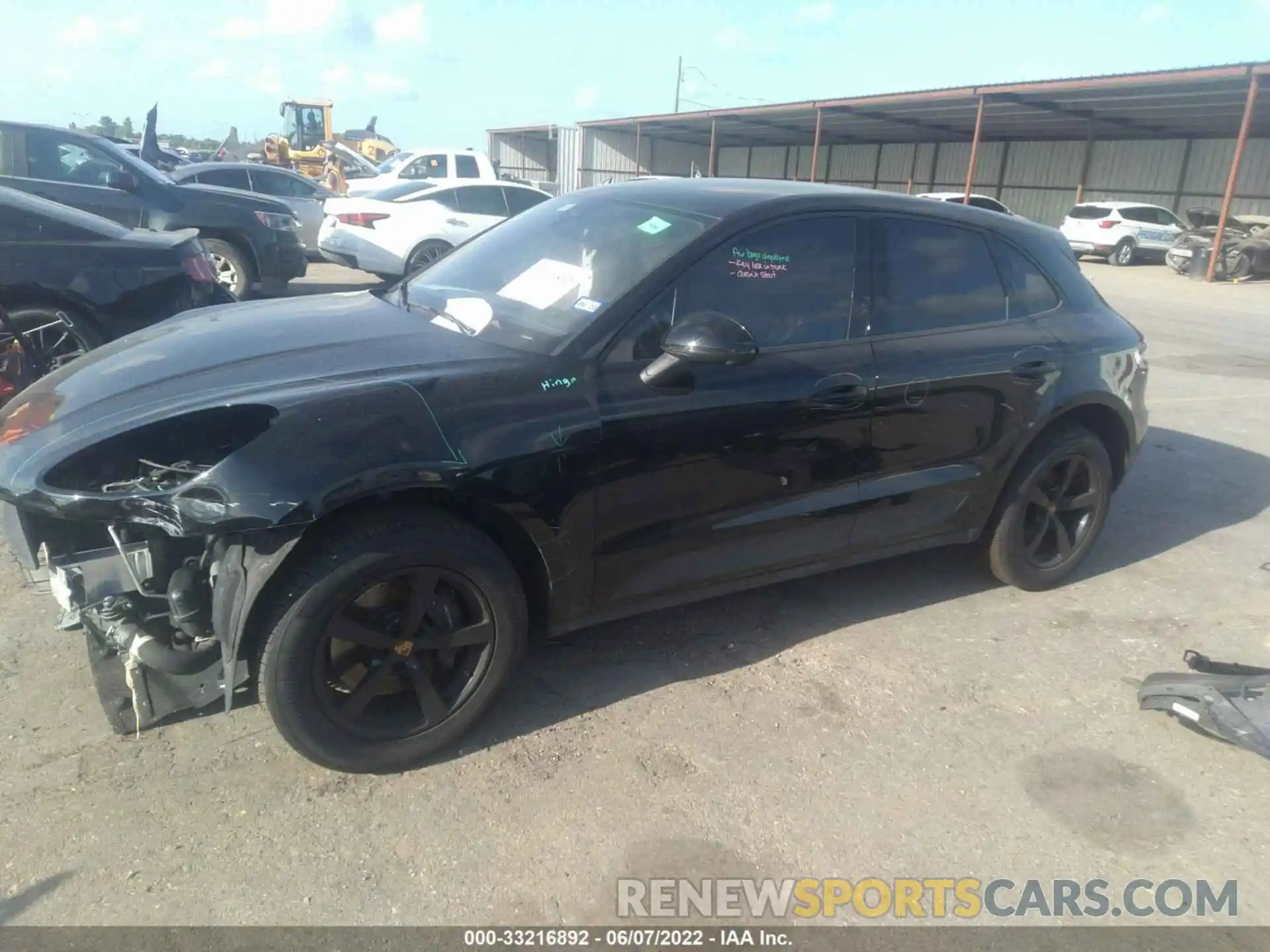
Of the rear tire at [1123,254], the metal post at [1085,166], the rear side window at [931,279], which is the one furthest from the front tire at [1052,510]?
the metal post at [1085,166]

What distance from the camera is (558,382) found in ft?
9.48

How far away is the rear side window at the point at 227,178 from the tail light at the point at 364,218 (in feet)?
9.18

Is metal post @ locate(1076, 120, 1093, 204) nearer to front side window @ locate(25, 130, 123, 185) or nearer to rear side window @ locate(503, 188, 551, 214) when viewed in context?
rear side window @ locate(503, 188, 551, 214)

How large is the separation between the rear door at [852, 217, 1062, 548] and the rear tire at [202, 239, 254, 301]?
316 inches

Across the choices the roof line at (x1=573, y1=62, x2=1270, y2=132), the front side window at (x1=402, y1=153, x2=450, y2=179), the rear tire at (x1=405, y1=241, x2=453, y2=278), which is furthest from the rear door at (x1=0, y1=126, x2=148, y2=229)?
the roof line at (x1=573, y1=62, x2=1270, y2=132)

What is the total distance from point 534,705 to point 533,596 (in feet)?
1.45

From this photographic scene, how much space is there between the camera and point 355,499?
8.30 feet

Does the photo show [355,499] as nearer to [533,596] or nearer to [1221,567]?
[533,596]

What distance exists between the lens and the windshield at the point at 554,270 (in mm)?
3133

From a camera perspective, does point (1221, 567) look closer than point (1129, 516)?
Yes

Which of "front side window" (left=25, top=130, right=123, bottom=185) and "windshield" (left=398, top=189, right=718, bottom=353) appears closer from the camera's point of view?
"windshield" (left=398, top=189, right=718, bottom=353)

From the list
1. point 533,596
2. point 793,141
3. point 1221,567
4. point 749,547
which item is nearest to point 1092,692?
point 749,547

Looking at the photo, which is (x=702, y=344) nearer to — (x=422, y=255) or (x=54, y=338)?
(x=54, y=338)

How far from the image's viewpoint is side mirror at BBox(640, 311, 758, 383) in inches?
114
